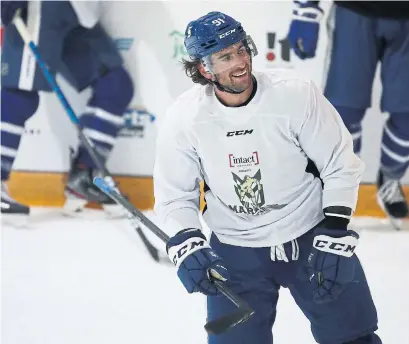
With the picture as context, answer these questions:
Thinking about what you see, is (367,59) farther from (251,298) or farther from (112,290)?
(251,298)

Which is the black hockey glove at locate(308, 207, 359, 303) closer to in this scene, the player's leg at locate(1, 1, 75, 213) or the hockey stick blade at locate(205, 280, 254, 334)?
the hockey stick blade at locate(205, 280, 254, 334)

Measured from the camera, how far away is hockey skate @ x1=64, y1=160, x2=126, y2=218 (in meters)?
3.37

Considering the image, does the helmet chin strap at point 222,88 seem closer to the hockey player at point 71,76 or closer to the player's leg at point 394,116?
the player's leg at point 394,116

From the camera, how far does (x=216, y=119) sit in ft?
5.13

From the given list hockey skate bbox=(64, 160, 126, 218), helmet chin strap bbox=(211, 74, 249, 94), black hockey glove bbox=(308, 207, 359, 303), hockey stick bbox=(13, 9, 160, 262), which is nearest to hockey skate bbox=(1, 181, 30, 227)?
hockey skate bbox=(64, 160, 126, 218)

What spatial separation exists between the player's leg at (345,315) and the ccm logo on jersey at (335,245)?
0.06m

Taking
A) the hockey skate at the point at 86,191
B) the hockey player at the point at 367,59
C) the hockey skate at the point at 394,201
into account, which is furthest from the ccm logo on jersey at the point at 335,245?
the hockey skate at the point at 86,191

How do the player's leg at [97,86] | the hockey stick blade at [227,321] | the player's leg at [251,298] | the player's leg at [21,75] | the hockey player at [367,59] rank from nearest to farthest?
the hockey stick blade at [227,321] < the player's leg at [251,298] < the hockey player at [367,59] < the player's leg at [21,75] < the player's leg at [97,86]

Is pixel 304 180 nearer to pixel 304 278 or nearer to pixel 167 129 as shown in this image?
pixel 304 278

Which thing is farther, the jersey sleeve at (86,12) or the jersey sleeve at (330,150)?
the jersey sleeve at (86,12)

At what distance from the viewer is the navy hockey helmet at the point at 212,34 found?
59.1 inches

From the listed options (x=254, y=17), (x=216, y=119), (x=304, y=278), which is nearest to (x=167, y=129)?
(x=216, y=119)

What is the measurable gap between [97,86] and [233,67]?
188 centimetres

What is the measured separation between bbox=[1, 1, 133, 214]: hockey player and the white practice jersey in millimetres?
1705
